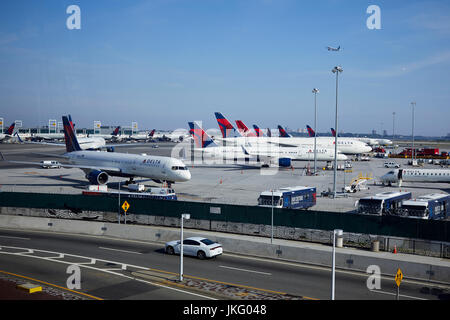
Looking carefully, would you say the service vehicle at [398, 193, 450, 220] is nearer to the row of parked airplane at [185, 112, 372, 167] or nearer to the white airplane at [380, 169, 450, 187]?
the white airplane at [380, 169, 450, 187]

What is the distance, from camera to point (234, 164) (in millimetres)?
89062

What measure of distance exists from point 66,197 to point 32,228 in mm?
4013

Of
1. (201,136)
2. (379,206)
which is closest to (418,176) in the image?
(379,206)

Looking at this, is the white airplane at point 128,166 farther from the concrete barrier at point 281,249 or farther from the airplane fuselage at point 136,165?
the concrete barrier at point 281,249

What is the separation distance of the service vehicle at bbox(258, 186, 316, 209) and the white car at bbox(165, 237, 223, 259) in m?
10.9

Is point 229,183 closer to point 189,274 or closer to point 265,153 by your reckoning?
point 265,153

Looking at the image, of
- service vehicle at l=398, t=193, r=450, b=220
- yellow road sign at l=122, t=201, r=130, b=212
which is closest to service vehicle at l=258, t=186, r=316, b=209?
service vehicle at l=398, t=193, r=450, b=220

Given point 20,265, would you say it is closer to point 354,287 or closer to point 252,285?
point 252,285

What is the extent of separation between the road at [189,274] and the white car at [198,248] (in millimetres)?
448

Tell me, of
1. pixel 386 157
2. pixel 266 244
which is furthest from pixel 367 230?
pixel 386 157

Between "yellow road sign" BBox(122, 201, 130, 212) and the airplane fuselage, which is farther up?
the airplane fuselage

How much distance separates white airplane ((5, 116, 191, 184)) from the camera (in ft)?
159

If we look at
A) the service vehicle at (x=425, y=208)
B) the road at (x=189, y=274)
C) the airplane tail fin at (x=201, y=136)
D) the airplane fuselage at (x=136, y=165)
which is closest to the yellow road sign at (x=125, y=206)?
the road at (x=189, y=274)

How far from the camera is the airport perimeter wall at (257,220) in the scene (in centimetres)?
2642
